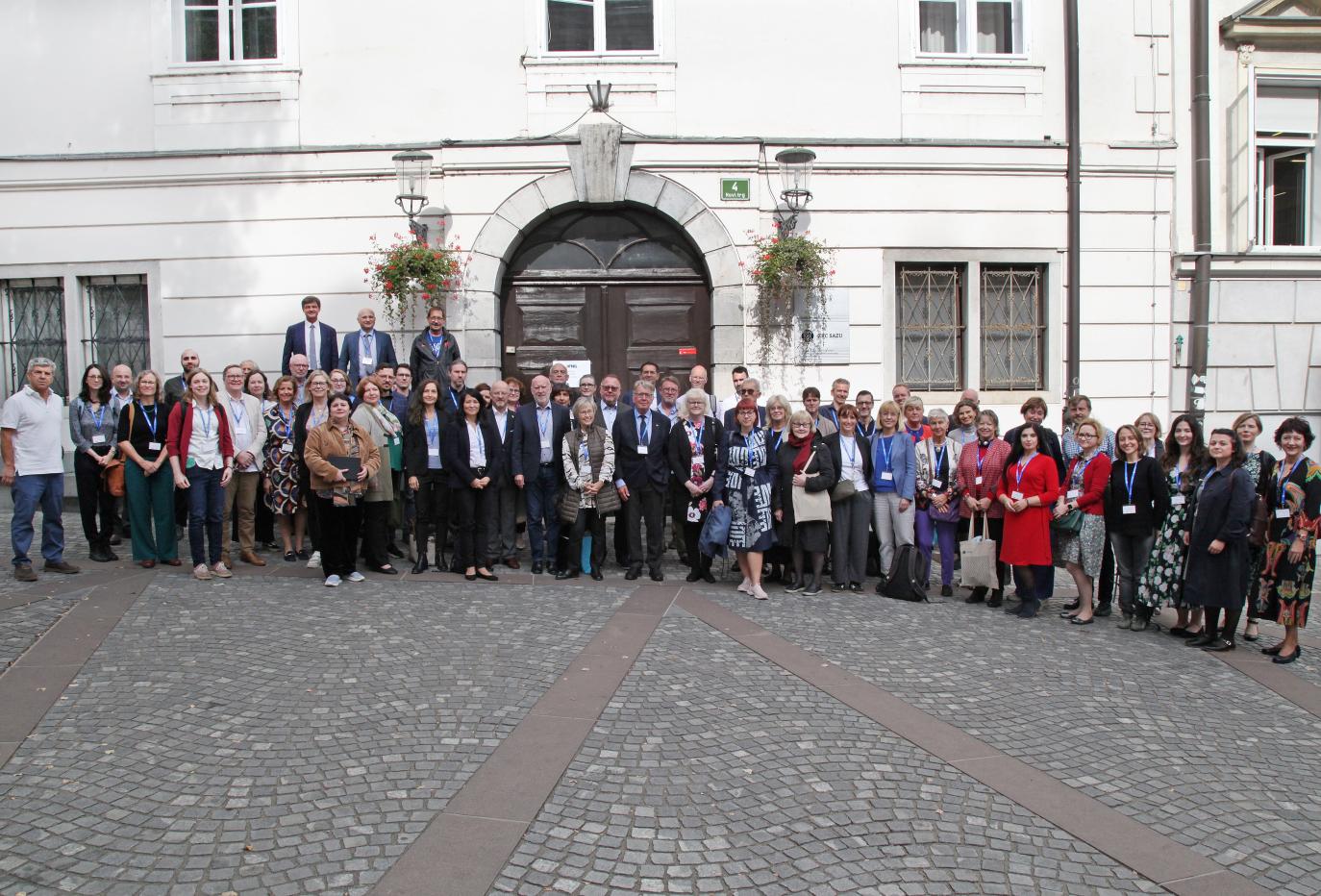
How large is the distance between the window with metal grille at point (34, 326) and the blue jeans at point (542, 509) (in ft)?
23.3

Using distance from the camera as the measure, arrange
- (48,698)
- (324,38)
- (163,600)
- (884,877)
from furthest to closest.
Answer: (324,38), (163,600), (48,698), (884,877)

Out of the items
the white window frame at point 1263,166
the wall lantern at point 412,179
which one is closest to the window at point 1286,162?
the white window frame at point 1263,166

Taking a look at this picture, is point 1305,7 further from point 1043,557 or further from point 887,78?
point 1043,557

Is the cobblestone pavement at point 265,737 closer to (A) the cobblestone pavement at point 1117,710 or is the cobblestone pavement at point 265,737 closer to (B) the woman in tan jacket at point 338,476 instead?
(B) the woman in tan jacket at point 338,476

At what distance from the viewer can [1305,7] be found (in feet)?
42.7

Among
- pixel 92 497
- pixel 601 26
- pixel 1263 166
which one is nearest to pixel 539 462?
pixel 92 497

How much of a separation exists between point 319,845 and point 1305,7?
49.6ft

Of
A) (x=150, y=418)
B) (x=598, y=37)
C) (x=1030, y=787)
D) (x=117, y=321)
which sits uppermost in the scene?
(x=598, y=37)

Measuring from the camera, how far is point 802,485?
8555 millimetres

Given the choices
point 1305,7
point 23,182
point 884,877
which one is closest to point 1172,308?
point 1305,7

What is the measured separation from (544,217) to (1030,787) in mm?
9368

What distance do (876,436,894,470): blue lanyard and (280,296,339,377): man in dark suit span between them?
5.91 meters

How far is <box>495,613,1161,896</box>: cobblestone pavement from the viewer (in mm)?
3783

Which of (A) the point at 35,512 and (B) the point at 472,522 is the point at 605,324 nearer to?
(B) the point at 472,522
